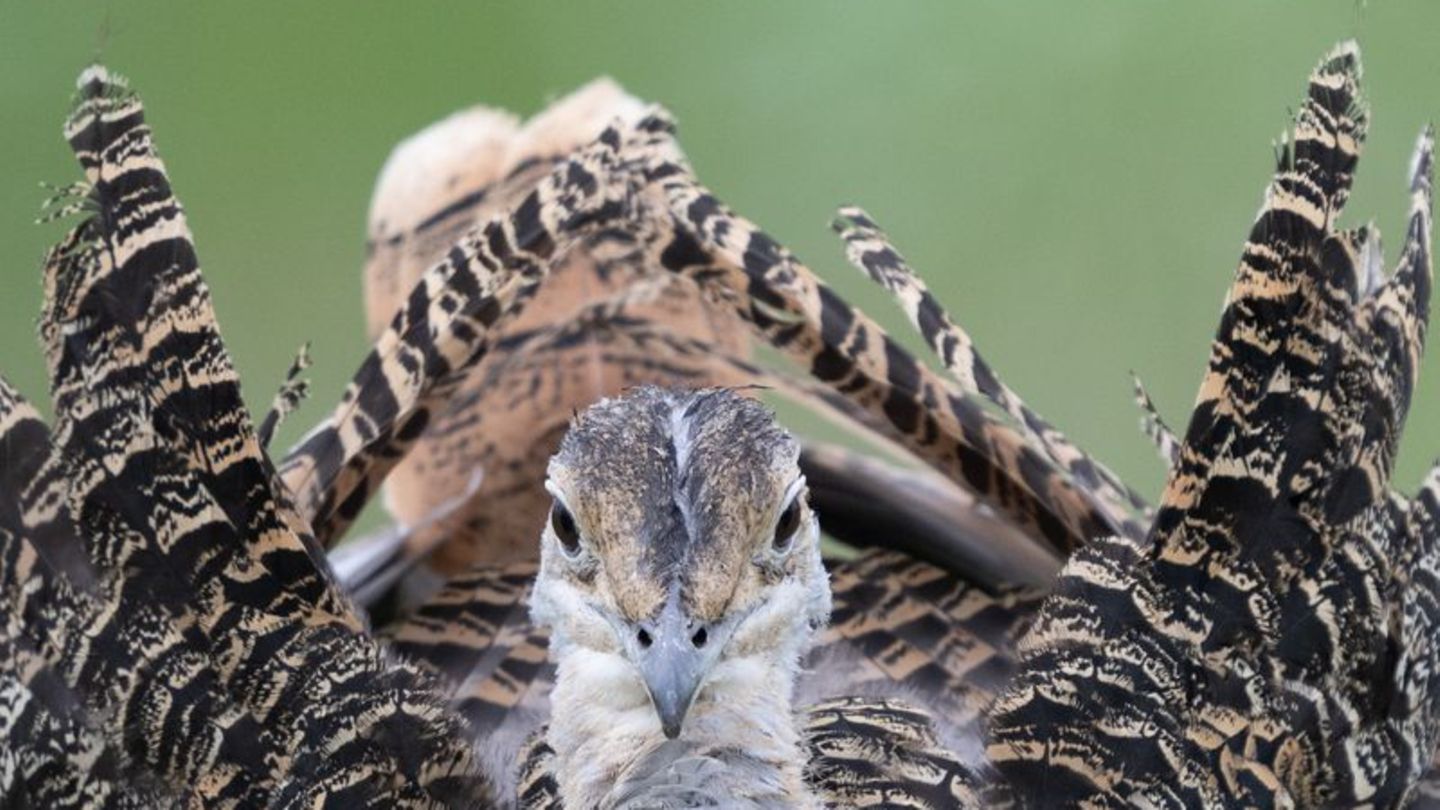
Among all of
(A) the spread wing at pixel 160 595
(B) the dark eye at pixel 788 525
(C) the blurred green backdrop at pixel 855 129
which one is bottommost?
(A) the spread wing at pixel 160 595

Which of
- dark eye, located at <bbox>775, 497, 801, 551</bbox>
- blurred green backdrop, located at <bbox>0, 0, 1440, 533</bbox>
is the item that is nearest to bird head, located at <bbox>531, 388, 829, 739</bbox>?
dark eye, located at <bbox>775, 497, 801, 551</bbox>

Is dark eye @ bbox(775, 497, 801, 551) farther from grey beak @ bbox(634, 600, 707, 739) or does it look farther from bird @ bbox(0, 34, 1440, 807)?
grey beak @ bbox(634, 600, 707, 739)

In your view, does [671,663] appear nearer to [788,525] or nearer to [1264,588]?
[788,525]

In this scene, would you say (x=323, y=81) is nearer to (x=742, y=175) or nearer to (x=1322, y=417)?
(x=742, y=175)

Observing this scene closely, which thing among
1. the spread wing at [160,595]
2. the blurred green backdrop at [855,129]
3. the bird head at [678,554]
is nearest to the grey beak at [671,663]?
the bird head at [678,554]

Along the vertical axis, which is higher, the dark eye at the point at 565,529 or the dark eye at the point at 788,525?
the dark eye at the point at 788,525

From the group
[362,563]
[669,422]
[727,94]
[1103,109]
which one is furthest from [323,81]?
[669,422]

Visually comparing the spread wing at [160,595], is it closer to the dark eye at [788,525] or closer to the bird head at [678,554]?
the bird head at [678,554]
